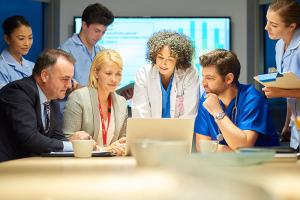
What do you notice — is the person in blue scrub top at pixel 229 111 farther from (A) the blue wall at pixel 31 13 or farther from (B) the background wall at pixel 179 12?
(A) the blue wall at pixel 31 13

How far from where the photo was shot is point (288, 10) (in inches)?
130

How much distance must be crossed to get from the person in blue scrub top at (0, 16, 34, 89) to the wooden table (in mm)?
2976

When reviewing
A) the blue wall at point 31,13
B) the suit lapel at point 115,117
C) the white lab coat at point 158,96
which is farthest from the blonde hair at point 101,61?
the blue wall at point 31,13

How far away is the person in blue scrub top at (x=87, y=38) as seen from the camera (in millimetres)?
4211

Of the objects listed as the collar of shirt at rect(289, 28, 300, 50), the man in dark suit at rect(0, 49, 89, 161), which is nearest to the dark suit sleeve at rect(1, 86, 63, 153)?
the man in dark suit at rect(0, 49, 89, 161)

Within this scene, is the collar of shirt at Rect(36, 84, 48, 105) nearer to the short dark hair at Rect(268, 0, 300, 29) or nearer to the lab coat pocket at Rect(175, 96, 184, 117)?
the lab coat pocket at Rect(175, 96, 184, 117)

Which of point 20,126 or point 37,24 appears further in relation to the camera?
point 37,24

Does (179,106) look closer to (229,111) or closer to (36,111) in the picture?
(229,111)

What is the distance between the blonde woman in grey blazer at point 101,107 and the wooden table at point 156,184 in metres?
1.70

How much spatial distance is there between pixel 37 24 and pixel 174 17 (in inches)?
52.5

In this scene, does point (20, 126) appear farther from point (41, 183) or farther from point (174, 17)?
point (174, 17)

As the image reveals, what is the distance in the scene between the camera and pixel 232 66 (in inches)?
119

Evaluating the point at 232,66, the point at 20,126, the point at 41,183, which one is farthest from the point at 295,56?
the point at 41,183

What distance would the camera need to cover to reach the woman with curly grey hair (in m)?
3.44
